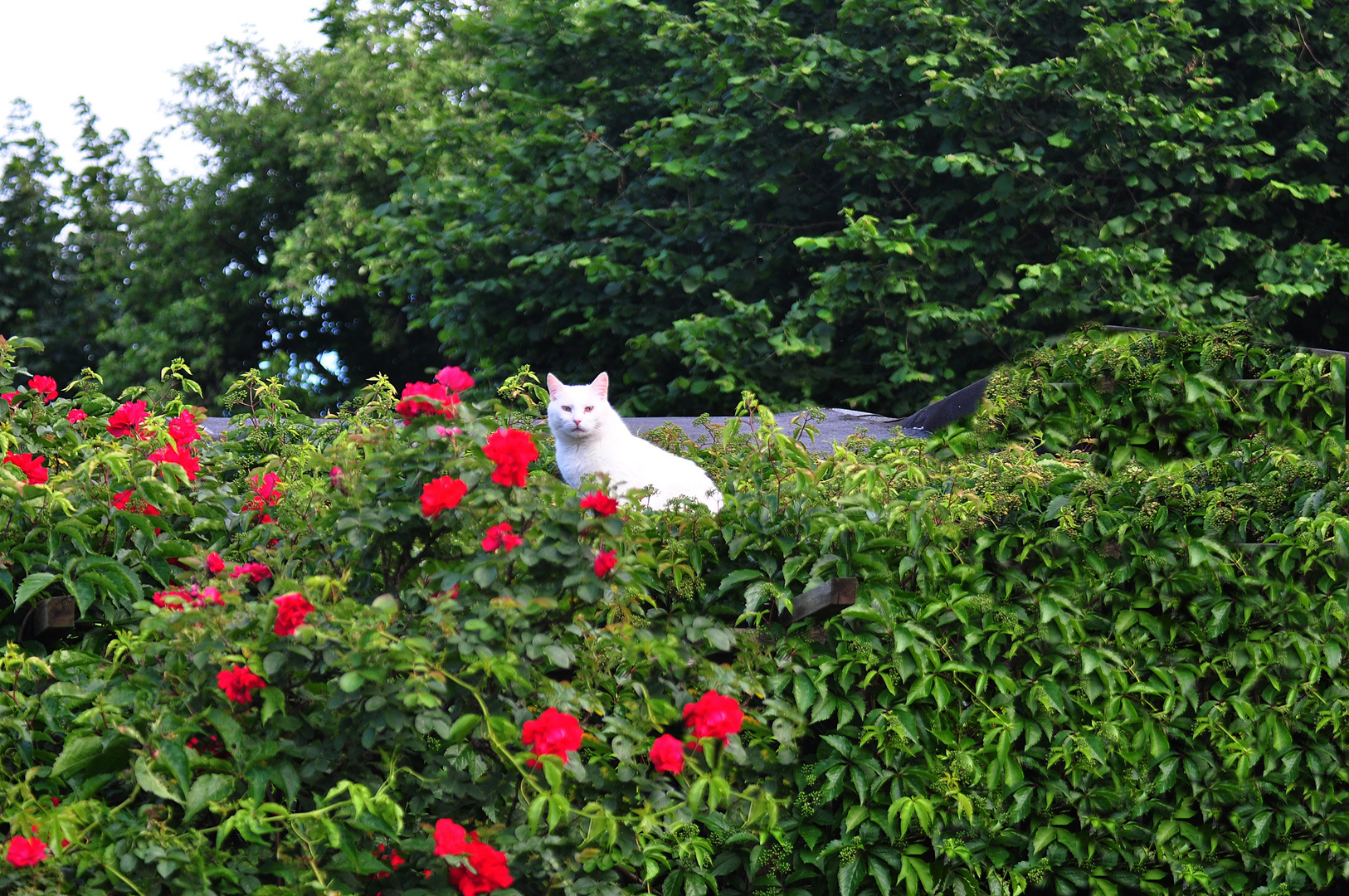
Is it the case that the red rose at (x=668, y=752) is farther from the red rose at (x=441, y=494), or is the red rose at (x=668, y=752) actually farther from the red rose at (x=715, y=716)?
the red rose at (x=441, y=494)

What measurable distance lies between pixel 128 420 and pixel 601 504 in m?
2.55

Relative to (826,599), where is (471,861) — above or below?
above

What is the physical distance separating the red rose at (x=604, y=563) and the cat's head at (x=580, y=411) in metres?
1.97

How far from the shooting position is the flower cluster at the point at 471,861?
2.64 meters

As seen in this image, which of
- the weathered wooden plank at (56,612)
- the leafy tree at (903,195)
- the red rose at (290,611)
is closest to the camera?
the red rose at (290,611)

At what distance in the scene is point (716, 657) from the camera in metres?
3.88

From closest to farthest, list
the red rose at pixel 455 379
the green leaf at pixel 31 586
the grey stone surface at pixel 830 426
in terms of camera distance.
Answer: the red rose at pixel 455 379 → the green leaf at pixel 31 586 → the grey stone surface at pixel 830 426

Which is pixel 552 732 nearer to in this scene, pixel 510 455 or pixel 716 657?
pixel 510 455

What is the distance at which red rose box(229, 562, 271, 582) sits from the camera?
128 inches

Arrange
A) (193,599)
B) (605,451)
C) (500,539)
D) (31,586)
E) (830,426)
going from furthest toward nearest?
(830,426), (605,451), (31,586), (193,599), (500,539)

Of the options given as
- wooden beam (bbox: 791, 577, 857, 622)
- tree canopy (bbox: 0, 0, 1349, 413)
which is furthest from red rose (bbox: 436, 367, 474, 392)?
tree canopy (bbox: 0, 0, 1349, 413)

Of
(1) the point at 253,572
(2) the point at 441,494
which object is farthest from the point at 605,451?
(2) the point at 441,494

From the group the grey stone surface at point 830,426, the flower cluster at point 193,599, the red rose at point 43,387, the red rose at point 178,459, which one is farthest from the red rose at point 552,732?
the grey stone surface at point 830,426

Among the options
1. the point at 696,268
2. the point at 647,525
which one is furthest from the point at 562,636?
the point at 696,268
